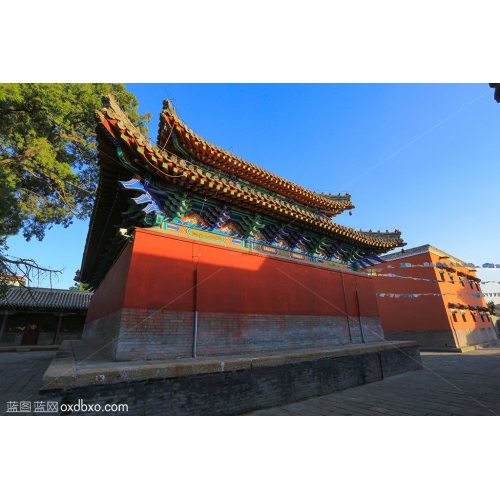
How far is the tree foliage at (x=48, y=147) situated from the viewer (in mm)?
10336

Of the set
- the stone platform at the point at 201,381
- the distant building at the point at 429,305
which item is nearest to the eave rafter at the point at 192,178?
the stone platform at the point at 201,381

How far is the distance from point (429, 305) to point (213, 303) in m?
19.1

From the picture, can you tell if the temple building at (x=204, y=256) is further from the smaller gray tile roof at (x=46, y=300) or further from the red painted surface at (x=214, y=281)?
the smaller gray tile roof at (x=46, y=300)

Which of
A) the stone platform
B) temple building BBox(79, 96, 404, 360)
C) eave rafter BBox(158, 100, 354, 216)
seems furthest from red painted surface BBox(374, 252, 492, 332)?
the stone platform

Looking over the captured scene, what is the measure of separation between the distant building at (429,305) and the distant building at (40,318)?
22.0m

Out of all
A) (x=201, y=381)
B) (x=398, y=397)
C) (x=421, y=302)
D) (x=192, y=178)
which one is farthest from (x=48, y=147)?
(x=421, y=302)

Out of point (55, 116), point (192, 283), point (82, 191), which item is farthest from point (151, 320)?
point (82, 191)

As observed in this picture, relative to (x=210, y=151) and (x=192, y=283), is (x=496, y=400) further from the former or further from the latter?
(x=210, y=151)

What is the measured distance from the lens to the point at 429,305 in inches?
747

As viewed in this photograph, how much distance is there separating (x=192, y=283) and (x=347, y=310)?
568cm

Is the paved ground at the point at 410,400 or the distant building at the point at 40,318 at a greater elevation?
the distant building at the point at 40,318

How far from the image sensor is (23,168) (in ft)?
36.8

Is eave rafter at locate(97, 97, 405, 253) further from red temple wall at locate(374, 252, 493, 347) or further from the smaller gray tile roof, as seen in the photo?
the smaller gray tile roof

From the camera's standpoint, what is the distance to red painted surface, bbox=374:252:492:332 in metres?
18.5
